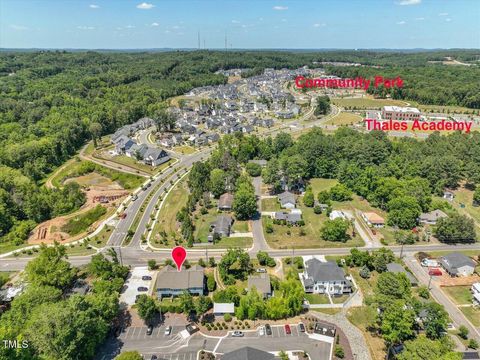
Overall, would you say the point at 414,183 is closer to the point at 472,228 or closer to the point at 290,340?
the point at 472,228

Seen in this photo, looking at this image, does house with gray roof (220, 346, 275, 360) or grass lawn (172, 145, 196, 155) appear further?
grass lawn (172, 145, 196, 155)

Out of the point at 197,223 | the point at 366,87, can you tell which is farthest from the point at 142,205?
the point at 366,87

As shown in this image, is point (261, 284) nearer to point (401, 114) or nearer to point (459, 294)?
point (459, 294)

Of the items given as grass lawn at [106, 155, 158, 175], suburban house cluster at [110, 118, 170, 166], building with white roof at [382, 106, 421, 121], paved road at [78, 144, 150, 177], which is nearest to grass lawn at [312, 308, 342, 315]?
paved road at [78, 144, 150, 177]

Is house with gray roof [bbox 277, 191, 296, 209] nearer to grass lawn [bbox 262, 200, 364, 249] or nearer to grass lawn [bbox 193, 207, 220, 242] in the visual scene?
grass lawn [bbox 262, 200, 364, 249]

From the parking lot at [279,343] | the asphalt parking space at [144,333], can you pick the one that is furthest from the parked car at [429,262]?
the asphalt parking space at [144,333]

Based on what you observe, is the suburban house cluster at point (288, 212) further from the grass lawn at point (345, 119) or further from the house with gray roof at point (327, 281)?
the grass lawn at point (345, 119)
